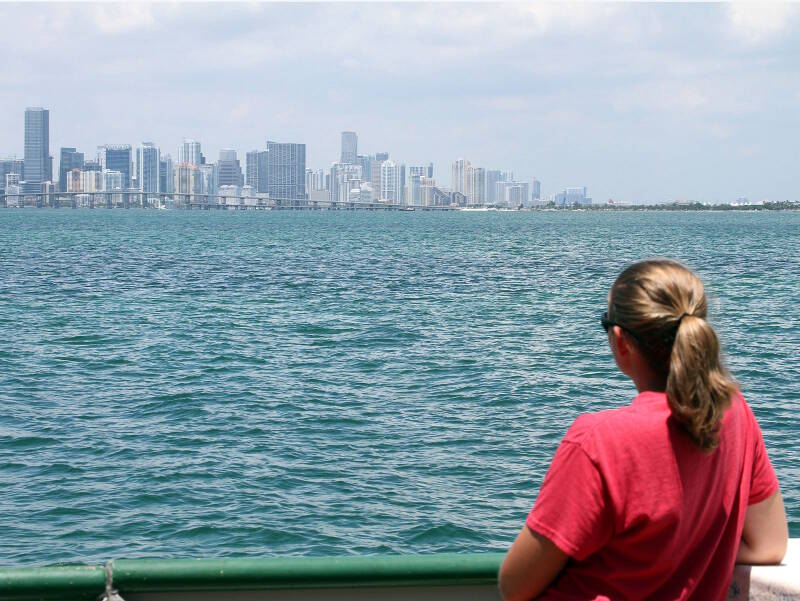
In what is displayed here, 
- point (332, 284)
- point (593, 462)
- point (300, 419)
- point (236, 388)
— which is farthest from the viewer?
point (332, 284)

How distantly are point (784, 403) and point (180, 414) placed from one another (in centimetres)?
1032

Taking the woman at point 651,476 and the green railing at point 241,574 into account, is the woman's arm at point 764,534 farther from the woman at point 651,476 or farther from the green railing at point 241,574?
the green railing at point 241,574

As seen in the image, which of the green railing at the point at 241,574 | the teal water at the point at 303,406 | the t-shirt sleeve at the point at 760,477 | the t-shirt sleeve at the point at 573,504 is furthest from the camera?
the teal water at the point at 303,406

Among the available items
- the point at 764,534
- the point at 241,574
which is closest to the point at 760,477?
the point at 764,534

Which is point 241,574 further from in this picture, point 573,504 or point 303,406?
point 303,406

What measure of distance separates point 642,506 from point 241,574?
1.15 meters

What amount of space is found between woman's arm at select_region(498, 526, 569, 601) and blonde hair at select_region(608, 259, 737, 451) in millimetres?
389

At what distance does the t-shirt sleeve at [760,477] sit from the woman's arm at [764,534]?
0.02m

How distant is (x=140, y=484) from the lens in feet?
43.4

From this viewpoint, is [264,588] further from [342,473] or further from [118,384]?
[118,384]

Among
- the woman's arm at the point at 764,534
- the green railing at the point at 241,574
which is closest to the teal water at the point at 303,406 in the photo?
the woman's arm at the point at 764,534

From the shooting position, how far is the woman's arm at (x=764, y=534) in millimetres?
2600

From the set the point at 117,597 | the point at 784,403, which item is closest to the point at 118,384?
the point at 784,403

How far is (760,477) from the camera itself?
2557 mm
